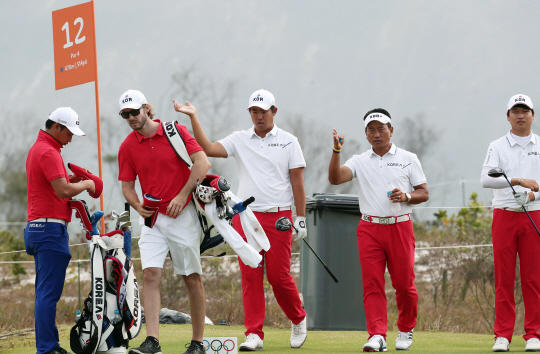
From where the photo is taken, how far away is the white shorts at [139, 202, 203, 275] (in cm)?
558

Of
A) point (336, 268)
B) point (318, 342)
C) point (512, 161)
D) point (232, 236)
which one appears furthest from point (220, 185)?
point (336, 268)

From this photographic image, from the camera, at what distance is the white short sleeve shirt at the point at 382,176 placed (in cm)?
645

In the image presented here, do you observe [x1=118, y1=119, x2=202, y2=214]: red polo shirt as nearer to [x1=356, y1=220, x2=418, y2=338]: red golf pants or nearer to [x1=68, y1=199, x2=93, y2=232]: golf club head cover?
[x1=68, y1=199, x2=93, y2=232]: golf club head cover

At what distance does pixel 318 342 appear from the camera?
7.07 meters

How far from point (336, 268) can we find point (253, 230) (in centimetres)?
244

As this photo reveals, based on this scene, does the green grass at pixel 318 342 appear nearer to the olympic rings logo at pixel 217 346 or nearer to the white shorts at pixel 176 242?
the olympic rings logo at pixel 217 346

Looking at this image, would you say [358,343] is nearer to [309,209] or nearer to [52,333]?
[309,209]

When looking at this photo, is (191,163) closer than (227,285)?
Yes

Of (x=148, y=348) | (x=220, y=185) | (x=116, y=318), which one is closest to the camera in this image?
(x=148, y=348)

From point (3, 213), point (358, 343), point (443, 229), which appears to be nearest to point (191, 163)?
point (358, 343)

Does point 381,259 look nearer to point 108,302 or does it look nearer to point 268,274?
point 268,274

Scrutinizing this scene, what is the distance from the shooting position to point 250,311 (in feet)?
21.4

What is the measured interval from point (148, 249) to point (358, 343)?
245 centimetres

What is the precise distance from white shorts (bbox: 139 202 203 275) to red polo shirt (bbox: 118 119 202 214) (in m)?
0.12
